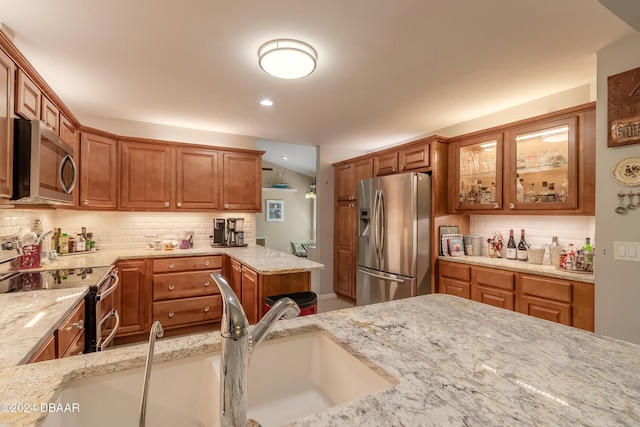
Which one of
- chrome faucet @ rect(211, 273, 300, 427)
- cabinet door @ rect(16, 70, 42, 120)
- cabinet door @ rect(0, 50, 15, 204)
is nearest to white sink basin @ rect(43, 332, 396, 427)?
chrome faucet @ rect(211, 273, 300, 427)

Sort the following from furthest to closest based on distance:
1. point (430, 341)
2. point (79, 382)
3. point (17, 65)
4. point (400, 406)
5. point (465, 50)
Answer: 1. point (465, 50)
2. point (17, 65)
3. point (430, 341)
4. point (79, 382)
5. point (400, 406)

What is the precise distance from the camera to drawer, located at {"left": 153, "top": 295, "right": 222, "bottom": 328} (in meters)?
3.11

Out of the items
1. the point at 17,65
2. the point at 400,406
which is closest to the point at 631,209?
the point at 400,406

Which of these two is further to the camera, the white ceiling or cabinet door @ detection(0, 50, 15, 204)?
the white ceiling

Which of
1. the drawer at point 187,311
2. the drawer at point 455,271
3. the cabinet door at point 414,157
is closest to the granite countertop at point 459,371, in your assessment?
the drawer at point 455,271

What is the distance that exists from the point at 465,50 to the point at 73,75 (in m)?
3.00

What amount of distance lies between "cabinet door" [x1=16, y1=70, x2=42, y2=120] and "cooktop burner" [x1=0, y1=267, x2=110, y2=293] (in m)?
1.01

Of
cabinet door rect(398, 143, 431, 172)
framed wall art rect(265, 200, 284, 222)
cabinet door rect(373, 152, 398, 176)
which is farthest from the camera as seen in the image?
framed wall art rect(265, 200, 284, 222)

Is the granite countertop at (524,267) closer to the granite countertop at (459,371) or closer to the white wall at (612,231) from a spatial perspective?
the white wall at (612,231)

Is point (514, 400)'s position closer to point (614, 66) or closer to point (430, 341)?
point (430, 341)

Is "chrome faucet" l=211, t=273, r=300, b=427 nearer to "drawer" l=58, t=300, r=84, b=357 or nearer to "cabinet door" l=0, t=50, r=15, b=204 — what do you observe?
"drawer" l=58, t=300, r=84, b=357

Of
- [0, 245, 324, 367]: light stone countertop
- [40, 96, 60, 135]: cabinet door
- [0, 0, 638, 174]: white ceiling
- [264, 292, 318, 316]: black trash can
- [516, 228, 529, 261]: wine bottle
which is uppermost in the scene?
[0, 0, 638, 174]: white ceiling

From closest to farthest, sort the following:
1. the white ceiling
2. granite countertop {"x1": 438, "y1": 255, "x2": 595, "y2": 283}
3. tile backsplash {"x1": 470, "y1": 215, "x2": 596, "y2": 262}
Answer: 1. the white ceiling
2. granite countertop {"x1": 438, "y1": 255, "x2": 595, "y2": 283}
3. tile backsplash {"x1": 470, "y1": 215, "x2": 596, "y2": 262}

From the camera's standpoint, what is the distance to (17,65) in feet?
5.55
